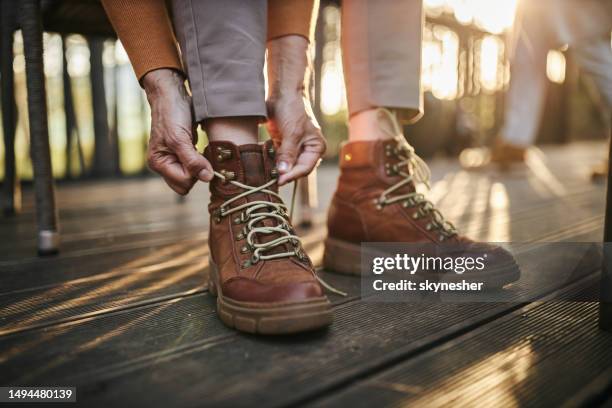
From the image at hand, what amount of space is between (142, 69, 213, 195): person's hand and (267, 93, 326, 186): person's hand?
10 centimetres

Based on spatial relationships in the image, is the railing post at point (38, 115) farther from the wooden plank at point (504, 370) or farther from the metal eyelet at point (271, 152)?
the wooden plank at point (504, 370)

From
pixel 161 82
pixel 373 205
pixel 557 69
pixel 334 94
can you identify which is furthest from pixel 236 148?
pixel 557 69

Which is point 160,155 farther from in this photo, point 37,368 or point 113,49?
point 113,49

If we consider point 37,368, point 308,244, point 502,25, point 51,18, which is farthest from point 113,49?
point 502,25

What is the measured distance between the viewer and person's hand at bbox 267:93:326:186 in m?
0.63

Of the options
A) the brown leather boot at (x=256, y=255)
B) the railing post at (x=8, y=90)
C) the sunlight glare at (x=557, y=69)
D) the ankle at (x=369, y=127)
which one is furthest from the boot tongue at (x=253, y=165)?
the sunlight glare at (x=557, y=69)

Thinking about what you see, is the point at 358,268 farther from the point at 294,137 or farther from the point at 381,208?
the point at 294,137

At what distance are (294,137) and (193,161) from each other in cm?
13

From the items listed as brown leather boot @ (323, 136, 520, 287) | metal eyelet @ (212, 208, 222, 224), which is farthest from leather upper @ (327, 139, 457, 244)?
metal eyelet @ (212, 208, 222, 224)

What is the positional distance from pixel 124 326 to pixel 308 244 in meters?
0.52

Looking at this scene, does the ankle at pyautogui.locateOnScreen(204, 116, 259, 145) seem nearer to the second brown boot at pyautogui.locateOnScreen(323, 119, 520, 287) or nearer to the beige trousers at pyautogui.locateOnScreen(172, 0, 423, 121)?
the beige trousers at pyautogui.locateOnScreen(172, 0, 423, 121)

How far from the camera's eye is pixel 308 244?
3.35 ft

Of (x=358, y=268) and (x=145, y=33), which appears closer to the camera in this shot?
(x=145, y=33)

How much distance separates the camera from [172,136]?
0.59 m
